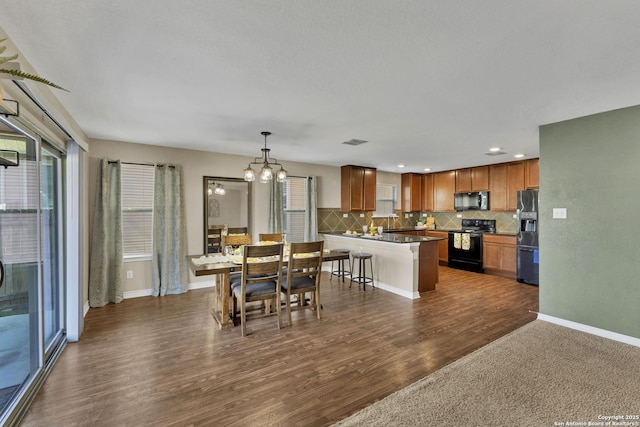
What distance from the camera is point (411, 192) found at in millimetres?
7832

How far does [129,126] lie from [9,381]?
8.80ft

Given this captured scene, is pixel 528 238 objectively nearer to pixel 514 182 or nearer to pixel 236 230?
pixel 514 182

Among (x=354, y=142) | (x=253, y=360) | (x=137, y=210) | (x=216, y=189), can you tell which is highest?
(x=354, y=142)

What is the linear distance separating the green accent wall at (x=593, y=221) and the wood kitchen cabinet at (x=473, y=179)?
3.12 meters

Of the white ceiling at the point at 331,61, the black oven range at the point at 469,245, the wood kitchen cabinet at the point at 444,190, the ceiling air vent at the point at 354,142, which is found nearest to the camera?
the white ceiling at the point at 331,61

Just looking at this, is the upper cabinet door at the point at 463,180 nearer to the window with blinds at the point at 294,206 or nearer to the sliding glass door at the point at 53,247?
the window with blinds at the point at 294,206

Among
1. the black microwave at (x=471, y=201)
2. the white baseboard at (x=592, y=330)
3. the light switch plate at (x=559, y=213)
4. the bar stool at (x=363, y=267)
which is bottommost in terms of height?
the white baseboard at (x=592, y=330)

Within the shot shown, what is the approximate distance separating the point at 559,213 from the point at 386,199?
4555mm

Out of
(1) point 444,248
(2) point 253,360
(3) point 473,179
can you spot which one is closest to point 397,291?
(2) point 253,360

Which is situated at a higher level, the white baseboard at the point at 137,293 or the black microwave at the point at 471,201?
the black microwave at the point at 471,201

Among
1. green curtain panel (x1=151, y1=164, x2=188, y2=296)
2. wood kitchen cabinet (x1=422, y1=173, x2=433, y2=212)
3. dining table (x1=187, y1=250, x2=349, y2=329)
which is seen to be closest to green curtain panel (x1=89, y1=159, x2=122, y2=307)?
green curtain panel (x1=151, y1=164, x2=188, y2=296)

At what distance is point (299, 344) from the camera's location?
2912 millimetres

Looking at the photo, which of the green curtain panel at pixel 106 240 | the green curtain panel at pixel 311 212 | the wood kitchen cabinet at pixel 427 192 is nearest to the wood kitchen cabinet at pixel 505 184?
the wood kitchen cabinet at pixel 427 192

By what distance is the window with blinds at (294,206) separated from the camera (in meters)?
5.99
